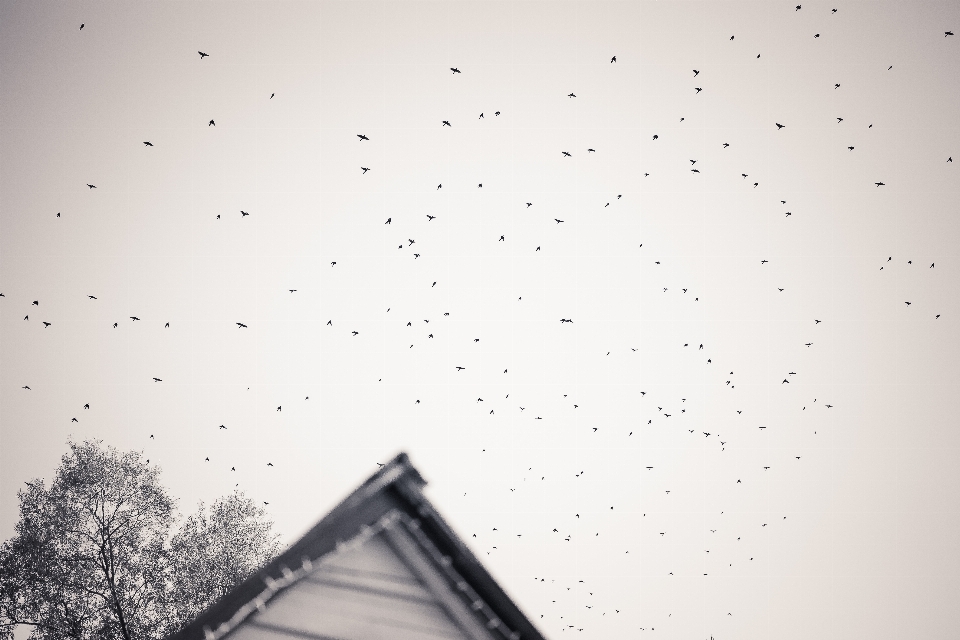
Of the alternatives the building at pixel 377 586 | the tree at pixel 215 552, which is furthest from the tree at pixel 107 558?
the building at pixel 377 586

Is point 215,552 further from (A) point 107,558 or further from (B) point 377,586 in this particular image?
(B) point 377,586

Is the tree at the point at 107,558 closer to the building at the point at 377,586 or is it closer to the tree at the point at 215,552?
the tree at the point at 215,552

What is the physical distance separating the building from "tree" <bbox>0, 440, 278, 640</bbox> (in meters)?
17.6

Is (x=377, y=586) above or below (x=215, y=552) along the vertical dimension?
below

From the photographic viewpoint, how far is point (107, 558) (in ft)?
55.7

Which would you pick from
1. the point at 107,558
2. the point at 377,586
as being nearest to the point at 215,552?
the point at 107,558

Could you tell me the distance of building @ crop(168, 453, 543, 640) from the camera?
3639mm

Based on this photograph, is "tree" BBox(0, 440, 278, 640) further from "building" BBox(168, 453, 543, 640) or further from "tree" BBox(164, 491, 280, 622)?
"building" BBox(168, 453, 543, 640)

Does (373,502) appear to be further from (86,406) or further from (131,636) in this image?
(131,636)

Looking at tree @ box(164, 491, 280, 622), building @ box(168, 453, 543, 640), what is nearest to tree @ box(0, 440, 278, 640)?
tree @ box(164, 491, 280, 622)

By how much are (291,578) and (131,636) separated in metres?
18.9

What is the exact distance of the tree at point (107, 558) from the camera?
16.1 meters

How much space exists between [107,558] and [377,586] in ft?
62.8

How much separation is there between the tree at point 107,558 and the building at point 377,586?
17.6 metres
